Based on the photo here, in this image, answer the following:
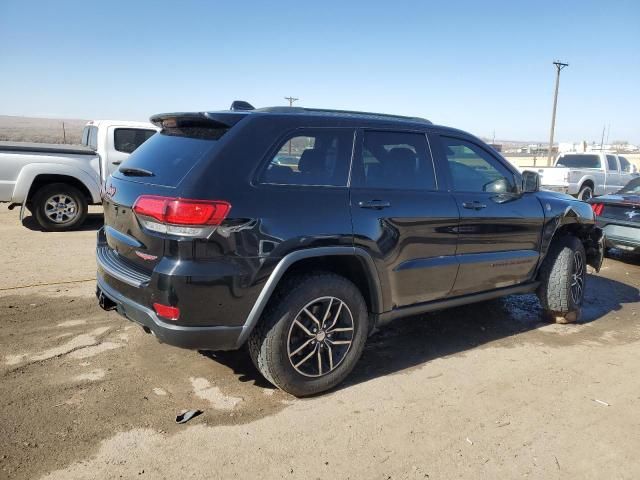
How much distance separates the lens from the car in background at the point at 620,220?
765 centimetres

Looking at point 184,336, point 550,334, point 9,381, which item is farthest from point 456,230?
point 9,381

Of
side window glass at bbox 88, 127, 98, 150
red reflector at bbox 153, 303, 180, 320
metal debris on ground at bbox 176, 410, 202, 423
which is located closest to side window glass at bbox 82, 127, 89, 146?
side window glass at bbox 88, 127, 98, 150

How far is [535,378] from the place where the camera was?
389cm

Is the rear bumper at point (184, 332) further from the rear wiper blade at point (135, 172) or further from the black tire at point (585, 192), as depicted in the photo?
the black tire at point (585, 192)

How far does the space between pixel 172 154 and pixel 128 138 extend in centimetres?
707

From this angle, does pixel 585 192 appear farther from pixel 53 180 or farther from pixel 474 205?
pixel 53 180

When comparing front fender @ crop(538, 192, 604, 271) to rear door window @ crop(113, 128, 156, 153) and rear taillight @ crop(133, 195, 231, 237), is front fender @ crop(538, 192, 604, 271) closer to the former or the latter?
rear taillight @ crop(133, 195, 231, 237)

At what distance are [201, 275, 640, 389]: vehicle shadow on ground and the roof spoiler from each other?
5.77 feet

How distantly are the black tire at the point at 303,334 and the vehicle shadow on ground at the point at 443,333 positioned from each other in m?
0.25

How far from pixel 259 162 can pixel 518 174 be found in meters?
2.77

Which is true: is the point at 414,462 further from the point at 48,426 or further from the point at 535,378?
the point at 48,426

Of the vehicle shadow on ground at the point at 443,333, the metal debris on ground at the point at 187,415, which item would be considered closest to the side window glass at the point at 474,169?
the vehicle shadow on ground at the point at 443,333

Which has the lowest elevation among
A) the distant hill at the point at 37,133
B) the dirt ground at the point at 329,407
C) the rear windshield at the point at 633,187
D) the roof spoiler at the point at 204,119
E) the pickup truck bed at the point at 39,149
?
the dirt ground at the point at 329,407

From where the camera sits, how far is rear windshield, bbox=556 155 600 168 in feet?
56.5
